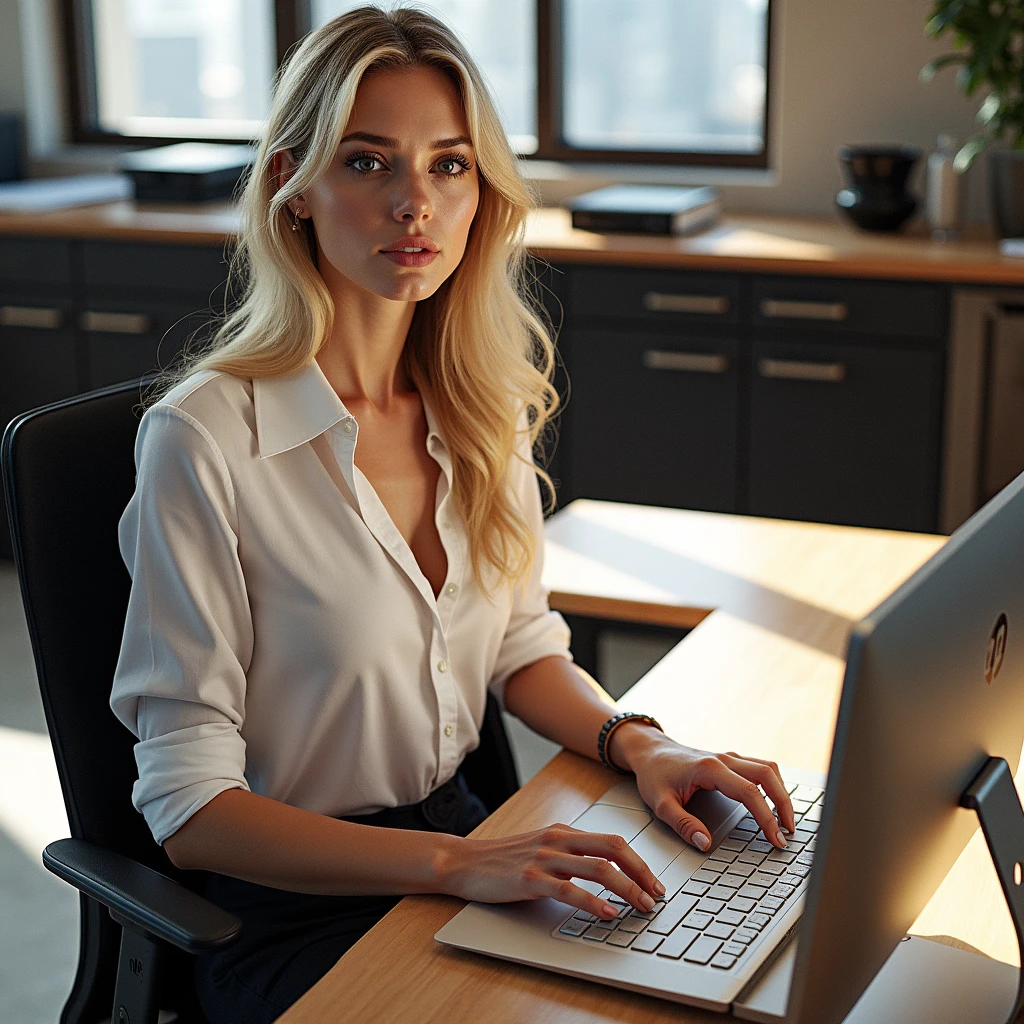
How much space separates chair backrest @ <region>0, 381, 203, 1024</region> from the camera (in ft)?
4.26

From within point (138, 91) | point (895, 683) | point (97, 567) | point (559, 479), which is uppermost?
point (138, 91)

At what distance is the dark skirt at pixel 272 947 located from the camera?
4.21 feet

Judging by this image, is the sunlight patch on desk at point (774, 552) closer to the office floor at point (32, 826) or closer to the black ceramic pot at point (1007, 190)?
the office floor at point (32, 826)

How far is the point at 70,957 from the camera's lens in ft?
7.72

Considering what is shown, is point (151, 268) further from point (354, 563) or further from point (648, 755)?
point (648, 755)

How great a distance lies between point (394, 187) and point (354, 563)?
364 mm

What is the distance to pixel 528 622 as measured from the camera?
1612 mm

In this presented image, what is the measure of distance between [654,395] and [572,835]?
2.48 meters

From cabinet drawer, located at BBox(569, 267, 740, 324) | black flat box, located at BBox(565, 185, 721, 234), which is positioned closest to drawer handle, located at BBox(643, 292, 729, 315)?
cabinet drawer, located at BBox(569, 267, 740, 324)

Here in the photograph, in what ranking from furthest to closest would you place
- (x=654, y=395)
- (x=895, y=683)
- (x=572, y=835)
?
(x=654, y=395) < (x=572, y=835) < (x=895, y=683)

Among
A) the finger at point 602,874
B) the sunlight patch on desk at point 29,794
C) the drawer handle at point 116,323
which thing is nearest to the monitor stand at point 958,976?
the finger at point 602,874

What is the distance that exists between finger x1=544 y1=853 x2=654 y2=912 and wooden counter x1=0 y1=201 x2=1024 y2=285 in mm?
2071

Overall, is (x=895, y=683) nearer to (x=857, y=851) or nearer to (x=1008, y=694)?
(x=857, y=851)

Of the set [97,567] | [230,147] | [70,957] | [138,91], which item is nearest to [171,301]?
[230,147]
